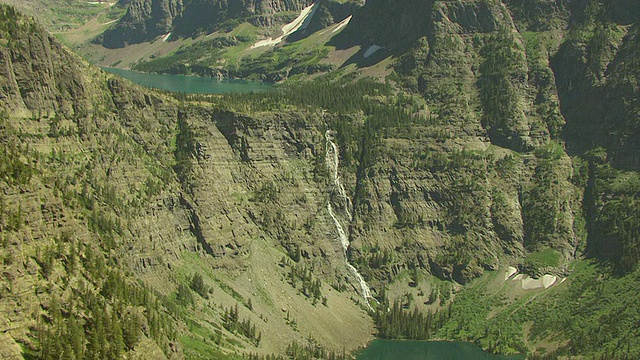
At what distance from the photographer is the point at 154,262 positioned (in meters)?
198

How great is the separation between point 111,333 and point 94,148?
81814mm

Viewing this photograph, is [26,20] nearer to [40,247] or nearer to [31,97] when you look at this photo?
[31,97]

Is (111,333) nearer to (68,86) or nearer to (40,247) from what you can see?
(40,247)

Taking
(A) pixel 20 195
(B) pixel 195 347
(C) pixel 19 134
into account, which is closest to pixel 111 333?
(A) pixel 20 195

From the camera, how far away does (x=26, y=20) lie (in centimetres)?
19312

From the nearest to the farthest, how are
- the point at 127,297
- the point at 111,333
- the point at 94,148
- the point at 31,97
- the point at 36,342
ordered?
1. the point at 36,342
2. the point at 111,333
3. the point at 127,297
4. the point at 31,97
5. the point at 94,148

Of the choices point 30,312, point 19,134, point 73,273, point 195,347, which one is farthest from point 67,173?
point 30,312

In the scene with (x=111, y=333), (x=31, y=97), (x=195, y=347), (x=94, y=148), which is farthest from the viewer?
(x=94, y=148)

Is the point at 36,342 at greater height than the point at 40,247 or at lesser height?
lesser

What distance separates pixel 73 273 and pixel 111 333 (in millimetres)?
11544

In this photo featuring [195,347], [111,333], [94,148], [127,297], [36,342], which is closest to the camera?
[36,342]

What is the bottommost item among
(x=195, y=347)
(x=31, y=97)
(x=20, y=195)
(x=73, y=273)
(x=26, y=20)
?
(x=195, y=347)

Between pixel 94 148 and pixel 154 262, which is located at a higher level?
pixel 94 148

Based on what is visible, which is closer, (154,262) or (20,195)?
(20,195)
